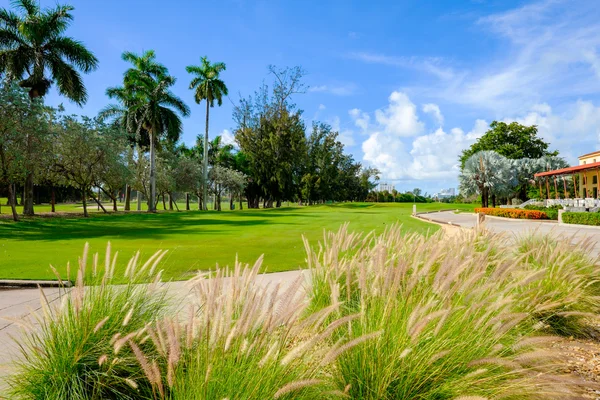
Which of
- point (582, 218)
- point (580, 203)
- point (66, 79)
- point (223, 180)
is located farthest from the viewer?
point (223, 180)

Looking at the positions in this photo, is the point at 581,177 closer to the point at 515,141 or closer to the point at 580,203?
the point at 580,203

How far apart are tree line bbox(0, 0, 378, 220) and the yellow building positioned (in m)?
32.4

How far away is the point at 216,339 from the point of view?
1.77 m

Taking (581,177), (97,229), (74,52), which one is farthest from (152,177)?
(581,177)

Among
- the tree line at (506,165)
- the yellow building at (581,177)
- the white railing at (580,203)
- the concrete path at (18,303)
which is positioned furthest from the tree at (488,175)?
the concrete path at (18,303)

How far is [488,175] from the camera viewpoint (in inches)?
1881

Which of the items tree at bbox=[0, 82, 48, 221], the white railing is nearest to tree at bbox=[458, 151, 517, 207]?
the white railing

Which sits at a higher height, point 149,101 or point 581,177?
point 149,101

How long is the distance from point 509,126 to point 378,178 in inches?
1603

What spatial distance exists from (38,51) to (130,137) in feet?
55.7

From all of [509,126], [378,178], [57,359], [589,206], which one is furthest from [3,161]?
[378,178]

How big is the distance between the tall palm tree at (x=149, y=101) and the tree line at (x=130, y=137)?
0.11m

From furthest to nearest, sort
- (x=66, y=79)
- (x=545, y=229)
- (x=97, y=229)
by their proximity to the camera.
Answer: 1. (x=66, y=79)
2. (x=97, y=229)
3. (x=545, y=229)

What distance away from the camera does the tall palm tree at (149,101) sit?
132ft
